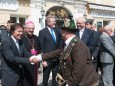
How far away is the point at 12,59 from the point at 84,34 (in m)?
2.56

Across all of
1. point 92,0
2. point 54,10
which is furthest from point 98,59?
point 92,0

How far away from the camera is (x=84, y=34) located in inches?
262

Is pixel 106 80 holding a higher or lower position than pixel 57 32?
lower

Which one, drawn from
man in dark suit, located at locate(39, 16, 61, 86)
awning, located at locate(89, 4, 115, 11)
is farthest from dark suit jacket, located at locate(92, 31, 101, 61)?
awning, located at locate(89, 4, 115, 11)

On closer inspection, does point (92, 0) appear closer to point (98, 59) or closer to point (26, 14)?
point (26, 14)

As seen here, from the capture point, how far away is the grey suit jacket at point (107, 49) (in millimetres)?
6734

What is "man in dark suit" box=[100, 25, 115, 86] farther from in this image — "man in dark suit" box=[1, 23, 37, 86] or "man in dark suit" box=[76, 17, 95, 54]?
"man in dark suit" box=[1, 23, 37, 86]

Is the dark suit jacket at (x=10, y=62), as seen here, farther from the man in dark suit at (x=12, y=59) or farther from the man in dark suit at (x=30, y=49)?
the man in dark suit at (x=30, y=49)

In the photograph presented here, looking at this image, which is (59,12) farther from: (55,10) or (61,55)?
(61,55)

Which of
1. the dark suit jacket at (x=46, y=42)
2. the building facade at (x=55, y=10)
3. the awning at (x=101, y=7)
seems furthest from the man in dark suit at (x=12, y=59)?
the awning at (x=101, y=7)

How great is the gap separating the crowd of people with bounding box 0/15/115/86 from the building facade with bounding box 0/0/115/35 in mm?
6578

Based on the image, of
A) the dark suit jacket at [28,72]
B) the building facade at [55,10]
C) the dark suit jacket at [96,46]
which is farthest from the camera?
the building facade at [55,10]

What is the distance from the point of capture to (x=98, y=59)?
7.37m

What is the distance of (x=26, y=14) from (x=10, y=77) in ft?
31.8
